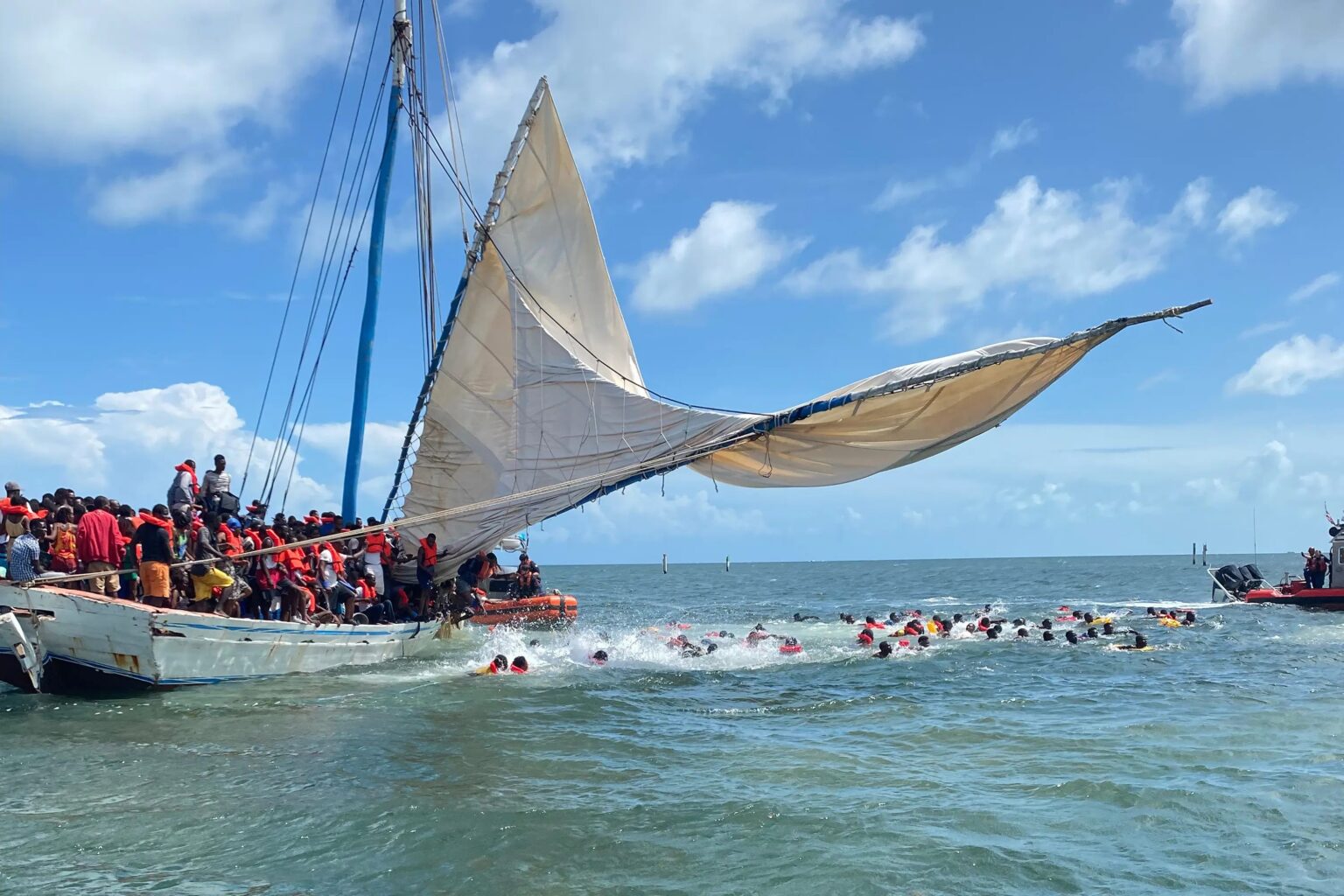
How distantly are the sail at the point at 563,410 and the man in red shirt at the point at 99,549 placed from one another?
4993 millimetres

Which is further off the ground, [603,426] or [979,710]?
[603,426]

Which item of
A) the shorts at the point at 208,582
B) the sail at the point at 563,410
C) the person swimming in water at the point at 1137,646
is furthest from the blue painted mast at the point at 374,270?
the person swimming in water at the point at 1137,646

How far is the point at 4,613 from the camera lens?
589 inches

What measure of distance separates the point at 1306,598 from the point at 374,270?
118 feet

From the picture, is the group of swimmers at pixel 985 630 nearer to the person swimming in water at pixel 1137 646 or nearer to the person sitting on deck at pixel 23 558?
the person swimming in water at pixel 1137 646

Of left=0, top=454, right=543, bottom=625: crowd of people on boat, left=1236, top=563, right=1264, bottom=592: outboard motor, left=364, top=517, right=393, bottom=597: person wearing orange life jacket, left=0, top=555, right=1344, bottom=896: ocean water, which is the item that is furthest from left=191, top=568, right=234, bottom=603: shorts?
left=1236, top=563, right=1264, bottom=592: outboard motor

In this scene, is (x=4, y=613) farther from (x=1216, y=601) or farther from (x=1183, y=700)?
(x=1216, y=601)

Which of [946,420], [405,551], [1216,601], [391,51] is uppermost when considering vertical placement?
[391,51]

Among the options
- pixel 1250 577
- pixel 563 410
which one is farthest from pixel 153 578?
pixel 1250 577

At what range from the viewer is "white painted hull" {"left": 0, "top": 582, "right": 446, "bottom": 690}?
49.7 feet

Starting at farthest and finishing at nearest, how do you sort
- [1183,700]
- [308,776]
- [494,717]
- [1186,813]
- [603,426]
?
1. [603,426]
2. [1183,700]
3. [494,717]
4. [308,776]
5. [1186,813]

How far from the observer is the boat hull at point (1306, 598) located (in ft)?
131

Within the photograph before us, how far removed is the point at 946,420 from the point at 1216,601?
40405 millimetres

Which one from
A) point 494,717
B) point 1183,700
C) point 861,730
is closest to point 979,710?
point 861,730
